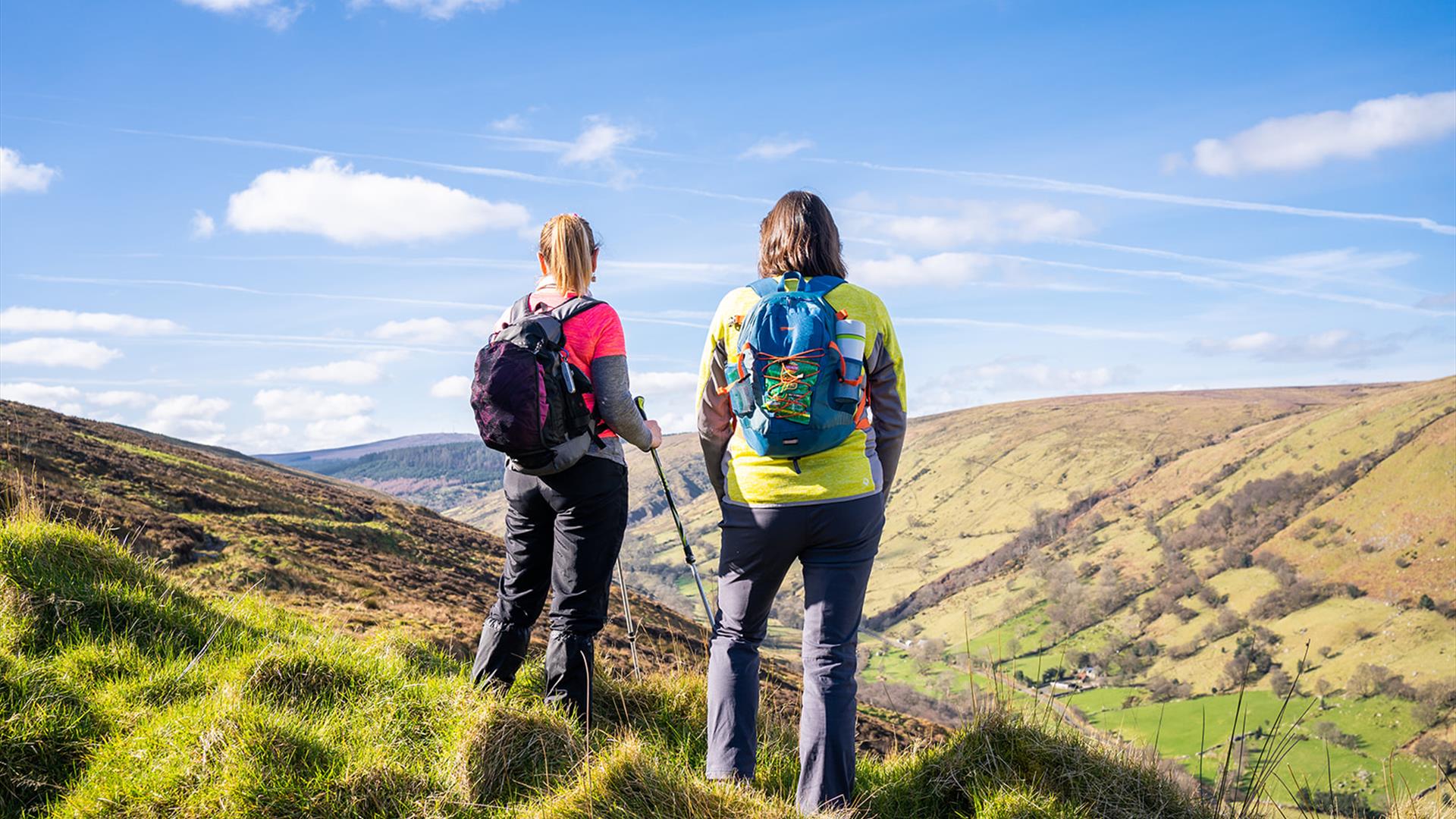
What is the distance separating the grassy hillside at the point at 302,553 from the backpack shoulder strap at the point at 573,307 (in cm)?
237

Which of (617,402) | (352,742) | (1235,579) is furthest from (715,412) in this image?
(1235,579)

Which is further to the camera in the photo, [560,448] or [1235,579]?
[1235,579]

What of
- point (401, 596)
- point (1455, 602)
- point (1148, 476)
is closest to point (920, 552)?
point (1148, 476)

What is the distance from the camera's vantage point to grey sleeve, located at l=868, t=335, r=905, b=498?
3979 millimetres

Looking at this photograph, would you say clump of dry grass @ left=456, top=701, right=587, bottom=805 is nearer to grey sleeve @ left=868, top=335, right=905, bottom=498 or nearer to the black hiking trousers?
the black hiking trousers

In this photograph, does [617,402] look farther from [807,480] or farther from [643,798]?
[643,798]

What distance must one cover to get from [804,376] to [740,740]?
1775 millimetres

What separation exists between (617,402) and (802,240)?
1309 mm

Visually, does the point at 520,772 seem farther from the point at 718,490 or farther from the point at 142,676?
the point at 142,676

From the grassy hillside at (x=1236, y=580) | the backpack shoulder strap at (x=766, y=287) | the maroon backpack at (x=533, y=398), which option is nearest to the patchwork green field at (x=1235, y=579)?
the grassy hillside at (x=1236, y=580)

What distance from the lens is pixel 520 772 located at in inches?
149

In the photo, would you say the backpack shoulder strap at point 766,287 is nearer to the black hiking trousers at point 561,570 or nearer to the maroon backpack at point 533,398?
the maroon backpack at point 533,398

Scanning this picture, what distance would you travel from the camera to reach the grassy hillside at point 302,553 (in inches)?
275

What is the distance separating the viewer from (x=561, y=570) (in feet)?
14.4
